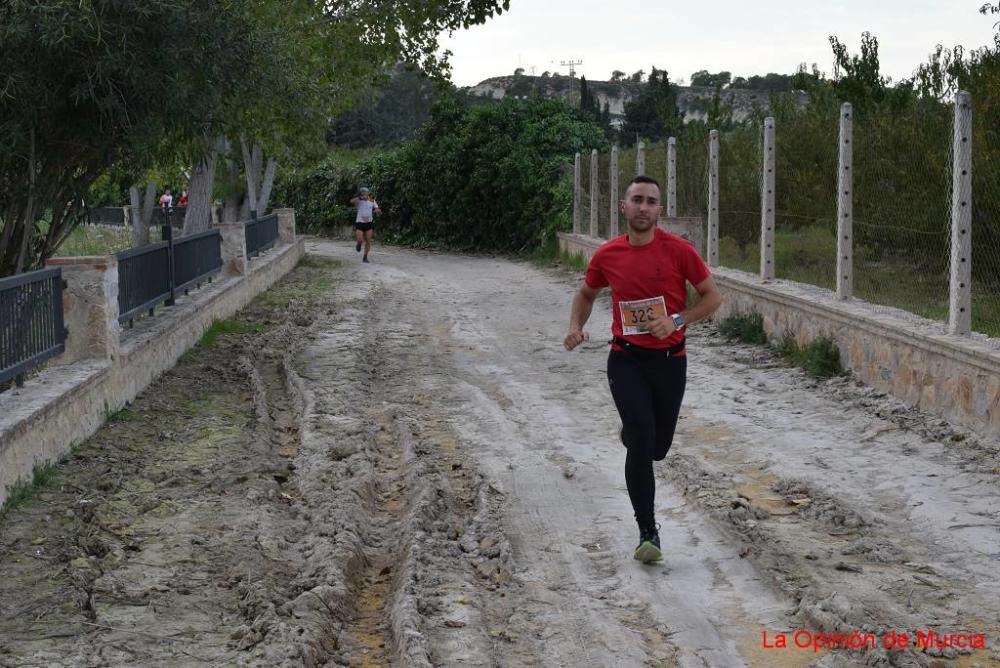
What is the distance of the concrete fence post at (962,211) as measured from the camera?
9070 mm

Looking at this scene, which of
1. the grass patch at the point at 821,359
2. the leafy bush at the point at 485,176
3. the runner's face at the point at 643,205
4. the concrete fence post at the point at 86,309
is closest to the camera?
the runner's face at the point at 643,205

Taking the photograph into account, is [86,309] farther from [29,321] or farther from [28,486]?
[28,486]

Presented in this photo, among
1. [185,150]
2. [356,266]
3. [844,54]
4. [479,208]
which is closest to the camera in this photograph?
[185,150]

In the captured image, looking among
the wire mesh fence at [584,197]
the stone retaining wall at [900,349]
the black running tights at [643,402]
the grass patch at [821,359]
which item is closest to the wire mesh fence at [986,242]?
the stone retaining wall at [900,349]

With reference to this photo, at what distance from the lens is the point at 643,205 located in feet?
20.1

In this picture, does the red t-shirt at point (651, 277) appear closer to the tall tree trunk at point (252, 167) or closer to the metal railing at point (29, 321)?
the metal railing at point (29, 321)

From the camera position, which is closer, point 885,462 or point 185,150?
point 885,462

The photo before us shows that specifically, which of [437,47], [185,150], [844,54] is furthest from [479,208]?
[185,150]

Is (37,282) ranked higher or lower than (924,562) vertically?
higher

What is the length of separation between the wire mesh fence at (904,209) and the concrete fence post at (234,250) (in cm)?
1025

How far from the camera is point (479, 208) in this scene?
3603 cm

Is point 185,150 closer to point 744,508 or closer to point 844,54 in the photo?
point 744,508

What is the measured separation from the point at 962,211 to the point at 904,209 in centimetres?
166

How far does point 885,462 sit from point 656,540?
2660mm
